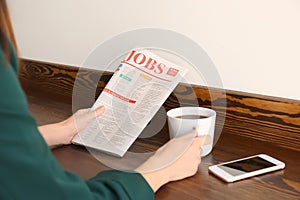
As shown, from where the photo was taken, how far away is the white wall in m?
0.96

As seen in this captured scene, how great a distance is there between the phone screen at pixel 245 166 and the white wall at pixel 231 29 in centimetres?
18

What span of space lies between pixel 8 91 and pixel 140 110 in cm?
53

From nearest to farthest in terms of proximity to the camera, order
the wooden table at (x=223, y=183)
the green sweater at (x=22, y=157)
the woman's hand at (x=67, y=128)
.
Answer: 1. the green sweater at (x=22, y=157)
2. the wooden table at (x=223, y=183)
3. the woman's hand at (x=67, y=128)

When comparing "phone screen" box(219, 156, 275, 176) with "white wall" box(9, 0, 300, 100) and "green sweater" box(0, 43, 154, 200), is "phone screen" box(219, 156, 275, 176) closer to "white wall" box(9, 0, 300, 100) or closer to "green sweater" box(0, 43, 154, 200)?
"white wall" box(9, 0, 300, 100)

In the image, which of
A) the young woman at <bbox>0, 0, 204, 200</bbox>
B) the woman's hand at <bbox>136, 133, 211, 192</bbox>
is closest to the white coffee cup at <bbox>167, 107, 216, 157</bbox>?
the woman's hand at <bbox>136, 133, 211, 192</bbox>

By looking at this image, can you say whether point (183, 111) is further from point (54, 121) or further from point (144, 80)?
point (54, 121)

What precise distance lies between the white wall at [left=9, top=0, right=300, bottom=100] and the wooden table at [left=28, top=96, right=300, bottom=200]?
0.13 metres

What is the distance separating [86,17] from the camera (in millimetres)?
1361

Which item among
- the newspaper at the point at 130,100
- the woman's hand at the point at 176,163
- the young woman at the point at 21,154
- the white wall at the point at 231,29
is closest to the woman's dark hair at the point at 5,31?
the young woman at the point at 21,154

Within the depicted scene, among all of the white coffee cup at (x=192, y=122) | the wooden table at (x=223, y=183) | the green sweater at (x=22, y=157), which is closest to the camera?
the green sweater at (x=22, y=157)

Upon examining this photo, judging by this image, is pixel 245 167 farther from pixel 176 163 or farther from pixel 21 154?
pixel 21 154

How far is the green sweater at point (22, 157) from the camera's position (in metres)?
0.53

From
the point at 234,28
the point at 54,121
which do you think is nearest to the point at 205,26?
the point at 234,28

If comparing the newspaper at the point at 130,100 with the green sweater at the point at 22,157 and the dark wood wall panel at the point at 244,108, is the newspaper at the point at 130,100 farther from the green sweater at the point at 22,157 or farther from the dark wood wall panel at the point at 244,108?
the green sweater at the point at 22,157
